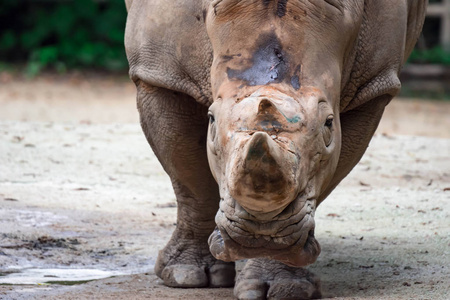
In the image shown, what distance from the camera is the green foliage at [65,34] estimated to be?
1759 centimetres

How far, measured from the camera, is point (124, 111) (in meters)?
13.1

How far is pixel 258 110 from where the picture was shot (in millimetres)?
3311

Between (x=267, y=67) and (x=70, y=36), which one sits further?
(x=70, y=36)

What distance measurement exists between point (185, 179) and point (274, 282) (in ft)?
2.57

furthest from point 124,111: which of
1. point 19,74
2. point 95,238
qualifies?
Result: point 95,238

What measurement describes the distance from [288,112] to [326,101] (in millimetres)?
322

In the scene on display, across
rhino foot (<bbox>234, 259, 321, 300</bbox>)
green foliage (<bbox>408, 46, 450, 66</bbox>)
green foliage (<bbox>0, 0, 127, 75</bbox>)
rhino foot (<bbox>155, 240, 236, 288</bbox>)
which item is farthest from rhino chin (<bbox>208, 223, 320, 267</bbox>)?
green foliage (<bbox>0, 0, 127, 75</bbox>)

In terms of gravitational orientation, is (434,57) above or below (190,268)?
above

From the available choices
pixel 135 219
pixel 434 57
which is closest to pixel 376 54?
pixel 135 219

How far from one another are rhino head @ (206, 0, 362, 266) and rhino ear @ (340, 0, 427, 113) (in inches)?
16.8

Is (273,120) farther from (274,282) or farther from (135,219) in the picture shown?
(135,219)

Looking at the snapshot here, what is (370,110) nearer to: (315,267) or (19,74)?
(315,267)

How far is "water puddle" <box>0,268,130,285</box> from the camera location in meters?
4.97

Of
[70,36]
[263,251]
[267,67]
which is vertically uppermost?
[267,67]
